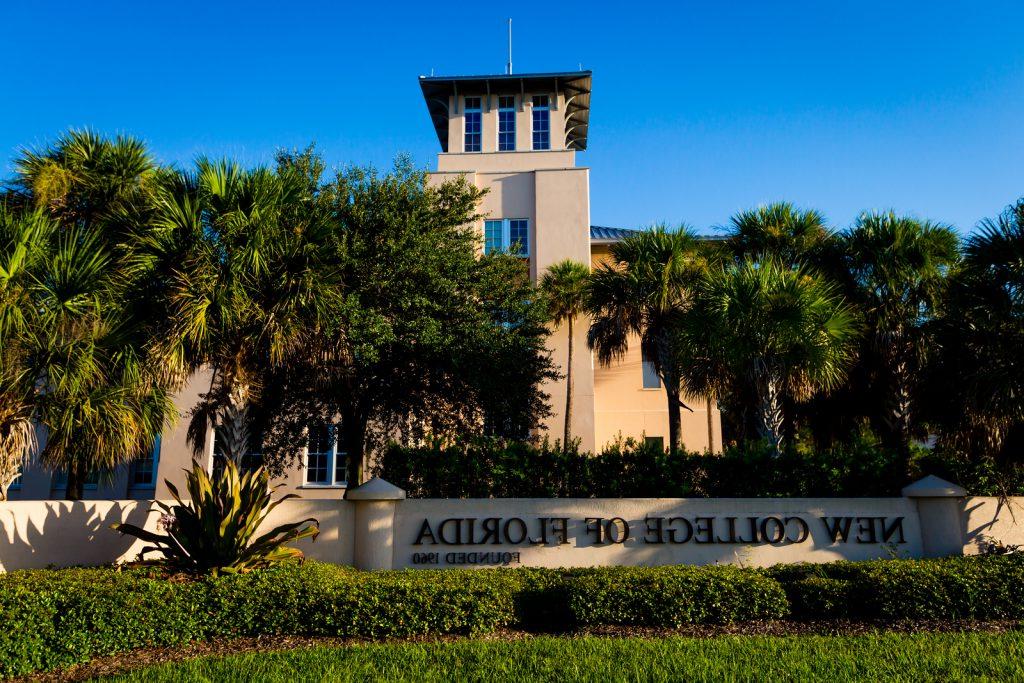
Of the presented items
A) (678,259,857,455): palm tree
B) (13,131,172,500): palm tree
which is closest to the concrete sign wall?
(13,131,172,500): palm tree

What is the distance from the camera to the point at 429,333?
49.4 feet

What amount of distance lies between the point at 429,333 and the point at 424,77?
16083mm

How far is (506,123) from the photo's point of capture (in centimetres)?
2834

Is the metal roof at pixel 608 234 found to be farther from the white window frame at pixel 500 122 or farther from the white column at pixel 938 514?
the white column at pixel 938 514

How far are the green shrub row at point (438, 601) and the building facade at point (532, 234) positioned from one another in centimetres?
1339

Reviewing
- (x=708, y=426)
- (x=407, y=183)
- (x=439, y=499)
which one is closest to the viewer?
(x=439, y=499)

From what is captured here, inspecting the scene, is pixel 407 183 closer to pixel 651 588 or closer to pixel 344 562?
pixel 344 562

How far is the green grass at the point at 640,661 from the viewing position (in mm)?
7199

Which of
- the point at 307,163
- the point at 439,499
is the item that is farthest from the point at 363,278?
the point at 439,499

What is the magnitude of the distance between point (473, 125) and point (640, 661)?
77.1 ft

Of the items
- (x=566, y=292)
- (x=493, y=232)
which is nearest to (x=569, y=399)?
(x=566, y=292)

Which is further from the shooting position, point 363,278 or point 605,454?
point 363,278

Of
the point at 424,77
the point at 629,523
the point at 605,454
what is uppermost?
the point at 424,77

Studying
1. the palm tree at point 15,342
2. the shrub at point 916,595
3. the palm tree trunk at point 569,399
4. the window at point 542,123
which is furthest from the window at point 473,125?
the shrub at point 916,595
